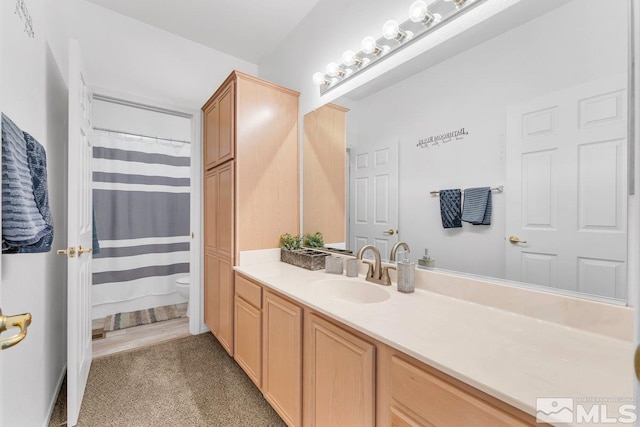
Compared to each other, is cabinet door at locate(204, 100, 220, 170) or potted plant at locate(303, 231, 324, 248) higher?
cabinet door at locate(204, 100, 220, 170)

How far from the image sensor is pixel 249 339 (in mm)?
1779

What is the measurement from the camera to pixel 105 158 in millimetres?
2996

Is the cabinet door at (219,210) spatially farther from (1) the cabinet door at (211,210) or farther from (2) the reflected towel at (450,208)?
(2) the reflected towel at (450,208)

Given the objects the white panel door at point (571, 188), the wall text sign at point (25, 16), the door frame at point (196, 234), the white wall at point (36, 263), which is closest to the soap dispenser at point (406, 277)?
the white panel door at point (571, 188)

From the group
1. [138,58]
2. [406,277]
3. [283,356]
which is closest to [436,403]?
[406,277]

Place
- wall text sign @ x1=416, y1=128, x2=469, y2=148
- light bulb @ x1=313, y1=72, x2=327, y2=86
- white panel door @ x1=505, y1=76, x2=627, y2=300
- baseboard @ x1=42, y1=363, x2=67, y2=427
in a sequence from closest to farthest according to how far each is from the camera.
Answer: white panel door @ x1=505, y1=76, x2=627, y2=300 < wall text sign @ x1=416, y1=128, x2=469, y2=148 < baseboard @ x1=42, y1=363, x2=67, y2=427 < light bulb @ x1=313, y1=72, x2=327, y2=86

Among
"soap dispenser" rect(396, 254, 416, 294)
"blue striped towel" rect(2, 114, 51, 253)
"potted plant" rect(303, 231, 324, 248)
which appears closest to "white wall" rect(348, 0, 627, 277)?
"soap dispenser" rect(396, 254, 416, 294)

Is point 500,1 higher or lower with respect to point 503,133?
higher

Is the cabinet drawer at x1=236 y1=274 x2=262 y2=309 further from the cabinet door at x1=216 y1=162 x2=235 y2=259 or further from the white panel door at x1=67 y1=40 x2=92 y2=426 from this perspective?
the white panel door at x1=67 y1=40 x2=92 y2=426

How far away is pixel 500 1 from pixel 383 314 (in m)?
1.33

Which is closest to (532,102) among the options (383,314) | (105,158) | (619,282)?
(619,282)

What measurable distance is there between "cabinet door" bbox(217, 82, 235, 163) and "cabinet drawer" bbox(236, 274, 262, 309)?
92 cm

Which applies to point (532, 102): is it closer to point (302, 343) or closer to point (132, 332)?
point (302, 343)

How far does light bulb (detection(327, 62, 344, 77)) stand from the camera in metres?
1.86
